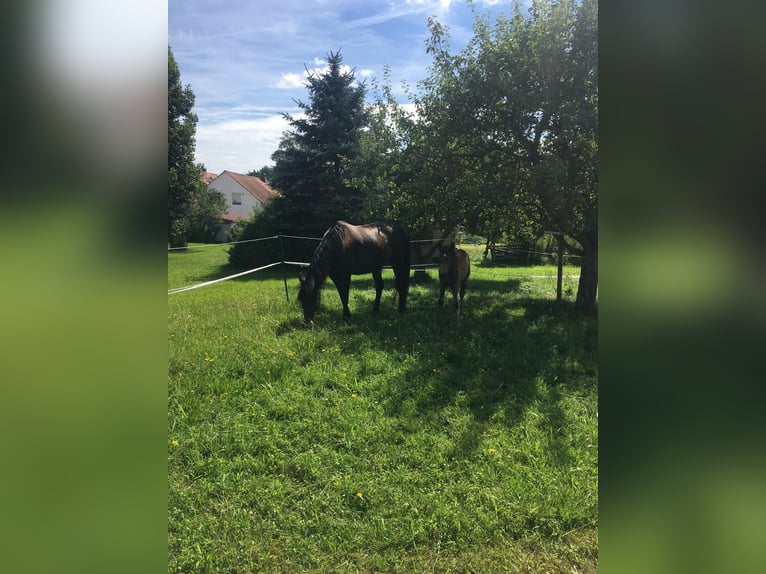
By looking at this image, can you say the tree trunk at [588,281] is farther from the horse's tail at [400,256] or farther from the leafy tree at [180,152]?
the leafy tree at [180,152]

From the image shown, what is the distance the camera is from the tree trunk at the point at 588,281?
8.09 metres

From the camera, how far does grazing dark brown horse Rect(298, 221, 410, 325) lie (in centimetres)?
674

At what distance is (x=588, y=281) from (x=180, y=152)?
16.7m

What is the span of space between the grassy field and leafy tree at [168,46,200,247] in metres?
12.6

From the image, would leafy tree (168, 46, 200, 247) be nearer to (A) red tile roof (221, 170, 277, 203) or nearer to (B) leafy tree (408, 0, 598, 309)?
(B) leafy tree (408, 0, 598, 309)

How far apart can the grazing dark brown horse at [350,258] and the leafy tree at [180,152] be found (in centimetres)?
1114

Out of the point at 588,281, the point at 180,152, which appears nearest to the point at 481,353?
the point at 588,281

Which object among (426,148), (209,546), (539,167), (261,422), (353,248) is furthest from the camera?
(426,148)

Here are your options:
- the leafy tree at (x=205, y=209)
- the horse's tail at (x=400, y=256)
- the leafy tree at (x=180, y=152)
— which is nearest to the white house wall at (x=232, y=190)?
the leafy tree at (x=205, y=209)

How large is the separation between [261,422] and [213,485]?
32.9 inches

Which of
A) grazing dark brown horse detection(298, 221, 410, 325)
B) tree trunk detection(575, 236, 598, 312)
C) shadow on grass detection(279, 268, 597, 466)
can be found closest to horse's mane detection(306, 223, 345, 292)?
grazing dark brown horse detection(298, 221, 410, 325)
